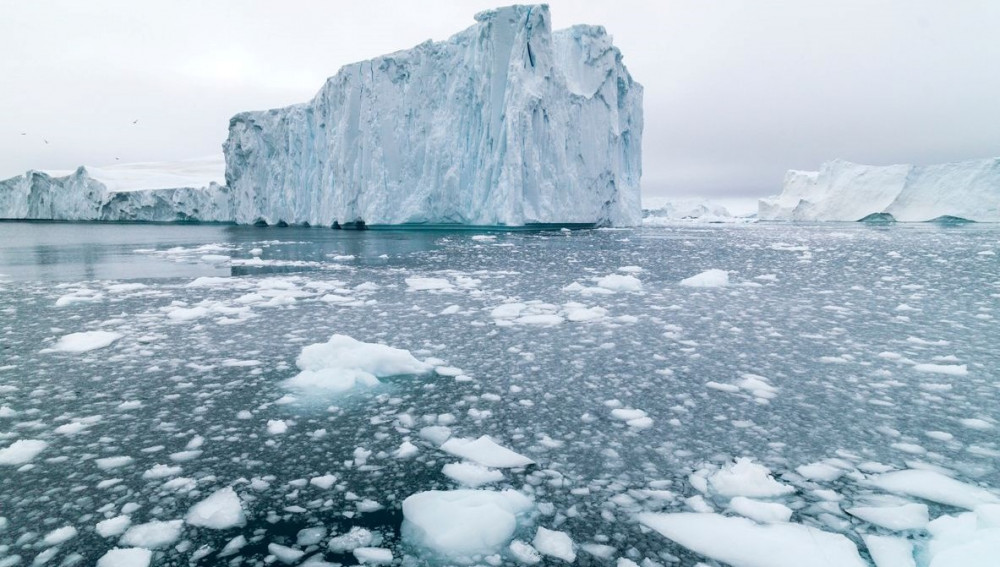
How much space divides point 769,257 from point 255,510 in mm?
12386

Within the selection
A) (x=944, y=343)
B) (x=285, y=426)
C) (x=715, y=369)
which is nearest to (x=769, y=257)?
(x=944, y=343)

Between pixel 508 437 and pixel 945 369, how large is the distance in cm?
288

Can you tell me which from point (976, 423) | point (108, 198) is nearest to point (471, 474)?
point (976, 423)

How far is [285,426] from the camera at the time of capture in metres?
2.55

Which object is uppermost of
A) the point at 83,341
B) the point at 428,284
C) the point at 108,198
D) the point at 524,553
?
the point at 108,198

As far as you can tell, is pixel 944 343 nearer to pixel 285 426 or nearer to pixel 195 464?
pixel 285 426

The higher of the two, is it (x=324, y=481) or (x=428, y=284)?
(x=428, y=284)

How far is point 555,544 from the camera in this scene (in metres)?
1.65

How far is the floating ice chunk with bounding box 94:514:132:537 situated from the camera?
1675mm

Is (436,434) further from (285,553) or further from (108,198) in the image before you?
(108,198)

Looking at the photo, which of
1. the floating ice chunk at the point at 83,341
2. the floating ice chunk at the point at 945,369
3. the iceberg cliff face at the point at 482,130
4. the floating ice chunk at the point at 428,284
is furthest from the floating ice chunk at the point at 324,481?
the iceberg cliff face at the point at 482,130

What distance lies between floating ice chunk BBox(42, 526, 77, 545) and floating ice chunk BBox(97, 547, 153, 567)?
204 mm

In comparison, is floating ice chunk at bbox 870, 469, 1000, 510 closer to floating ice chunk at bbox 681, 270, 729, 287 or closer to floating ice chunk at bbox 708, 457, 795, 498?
floating ice chunk at bbox 708, 457, 795, 498

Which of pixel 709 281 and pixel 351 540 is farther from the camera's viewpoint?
pixel 709 281
